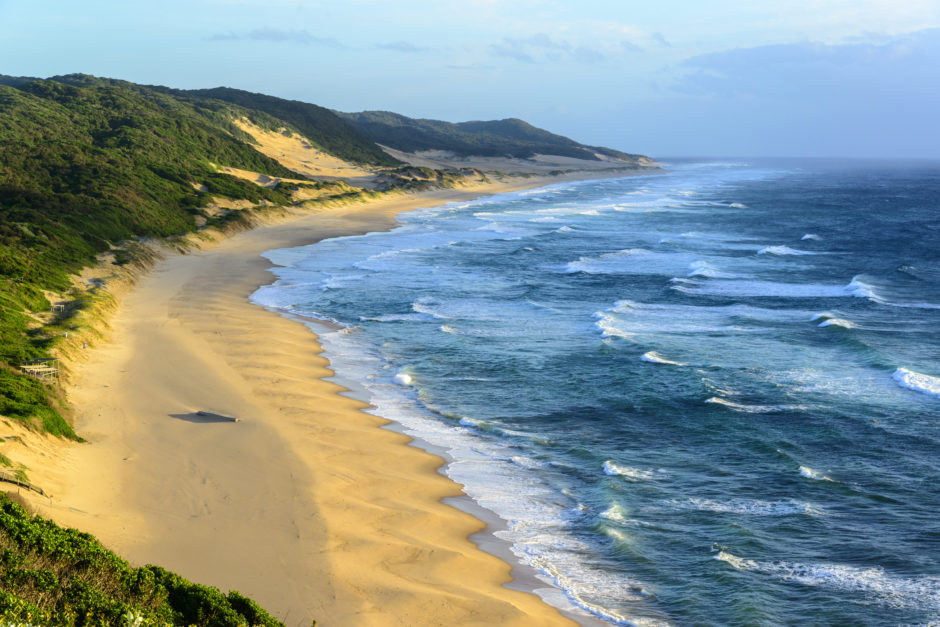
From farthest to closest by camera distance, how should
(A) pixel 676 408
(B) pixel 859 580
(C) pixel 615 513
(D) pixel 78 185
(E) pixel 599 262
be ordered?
(D) pixel 78 185
(E) pixel 599 262
(A) pixel 676 408
(C) pixel 615 513
(B) pixel 859 580

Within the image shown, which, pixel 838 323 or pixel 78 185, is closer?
pixel 838 323

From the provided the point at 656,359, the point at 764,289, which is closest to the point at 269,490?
the point at 656,359

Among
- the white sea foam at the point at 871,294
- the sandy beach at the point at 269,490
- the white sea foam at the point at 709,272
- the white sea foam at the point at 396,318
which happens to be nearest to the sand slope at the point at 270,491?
the sandy beach at the point at 269,490

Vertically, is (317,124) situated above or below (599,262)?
above

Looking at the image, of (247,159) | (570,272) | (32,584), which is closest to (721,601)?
(32,584)

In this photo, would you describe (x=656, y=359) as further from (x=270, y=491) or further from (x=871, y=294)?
(x=871, y=294)

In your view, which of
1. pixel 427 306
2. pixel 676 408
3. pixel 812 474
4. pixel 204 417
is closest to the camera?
pixel 812 474

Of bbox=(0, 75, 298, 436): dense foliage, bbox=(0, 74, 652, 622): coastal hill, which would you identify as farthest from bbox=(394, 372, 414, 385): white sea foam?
bbox=(0, 75, 298, 436): dense foliage
